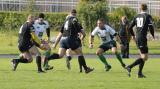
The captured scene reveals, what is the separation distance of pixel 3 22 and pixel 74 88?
3106 centimetres

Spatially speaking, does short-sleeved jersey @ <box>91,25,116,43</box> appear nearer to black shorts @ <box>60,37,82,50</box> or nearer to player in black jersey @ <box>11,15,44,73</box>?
black shorts @ <box>60,37,82,50</box>

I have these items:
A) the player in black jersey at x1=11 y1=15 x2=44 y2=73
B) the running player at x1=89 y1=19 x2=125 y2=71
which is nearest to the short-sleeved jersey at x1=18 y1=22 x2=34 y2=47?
the player in black jersey at x1=11 y1=15 x2=44 y2=73

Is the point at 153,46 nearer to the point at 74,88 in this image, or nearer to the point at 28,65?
the point at 28,65

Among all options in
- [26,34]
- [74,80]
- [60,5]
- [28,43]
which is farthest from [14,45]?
[74,80]

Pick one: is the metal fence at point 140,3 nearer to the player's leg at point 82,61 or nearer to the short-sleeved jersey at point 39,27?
the short-sleeved jersey at point 39,27

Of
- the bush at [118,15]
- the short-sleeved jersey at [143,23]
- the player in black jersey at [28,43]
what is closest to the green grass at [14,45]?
the bush at [118,15]

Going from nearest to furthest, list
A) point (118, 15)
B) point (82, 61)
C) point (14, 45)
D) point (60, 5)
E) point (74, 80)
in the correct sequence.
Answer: point (74, 80) → point (82, 61) → point (14, 45) → point (118, 15) → point (60, 5)

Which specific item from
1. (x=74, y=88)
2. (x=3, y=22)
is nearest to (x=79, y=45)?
(x=74, y=88)

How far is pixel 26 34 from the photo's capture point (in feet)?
68.0

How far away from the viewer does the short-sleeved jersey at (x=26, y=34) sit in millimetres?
20531

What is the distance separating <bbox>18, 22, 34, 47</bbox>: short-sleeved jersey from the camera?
67.4ft

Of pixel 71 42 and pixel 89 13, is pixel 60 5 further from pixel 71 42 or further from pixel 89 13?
pixel 71 42

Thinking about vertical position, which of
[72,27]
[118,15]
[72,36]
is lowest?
[118,15]

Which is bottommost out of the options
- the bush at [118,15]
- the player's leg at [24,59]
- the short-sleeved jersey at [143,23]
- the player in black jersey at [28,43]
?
the bush at [118,15]
